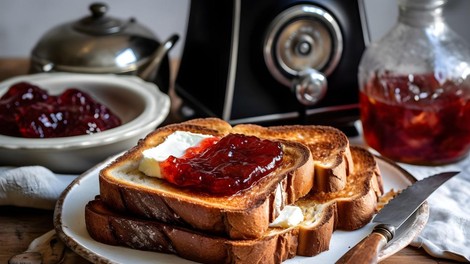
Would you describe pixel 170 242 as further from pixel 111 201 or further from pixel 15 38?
pixel 15 38

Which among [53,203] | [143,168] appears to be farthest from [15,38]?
[143,168]

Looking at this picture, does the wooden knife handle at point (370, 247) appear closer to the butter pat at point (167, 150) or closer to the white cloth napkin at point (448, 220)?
the white cloth napkin at point (448, 220)

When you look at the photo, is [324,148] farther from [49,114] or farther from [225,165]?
[49,114]

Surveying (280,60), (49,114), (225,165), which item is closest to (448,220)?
(225,165)

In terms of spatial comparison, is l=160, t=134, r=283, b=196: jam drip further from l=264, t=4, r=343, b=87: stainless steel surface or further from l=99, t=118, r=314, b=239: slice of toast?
l=264, t=4, r=343, b=87: stainless steel surface

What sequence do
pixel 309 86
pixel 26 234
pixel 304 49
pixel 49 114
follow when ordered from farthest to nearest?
pixel 304 49 < pixel 309 86 < pixel 49 114 < pixel 26 234

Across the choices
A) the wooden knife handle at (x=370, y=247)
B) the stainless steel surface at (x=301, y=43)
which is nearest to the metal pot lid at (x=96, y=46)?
the stainless steel surface at (x=301, y=43)

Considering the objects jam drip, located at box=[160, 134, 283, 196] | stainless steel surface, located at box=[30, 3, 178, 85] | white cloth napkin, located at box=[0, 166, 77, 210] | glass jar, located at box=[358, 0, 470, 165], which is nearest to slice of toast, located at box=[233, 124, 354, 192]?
jam drip, located at box=[160, 134, 283, 196]
